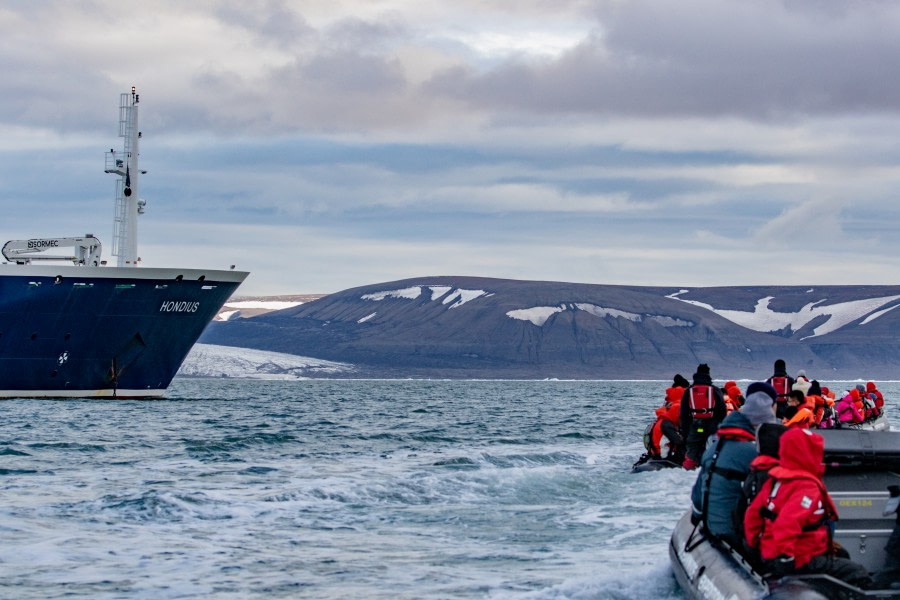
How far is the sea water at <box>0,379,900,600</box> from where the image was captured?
13.6m

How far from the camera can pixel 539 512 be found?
20.1 meters

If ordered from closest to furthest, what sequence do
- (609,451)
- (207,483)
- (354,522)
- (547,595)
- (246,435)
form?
(547,595) < (354,522) < (207,483) < (609,451) < (246,435)

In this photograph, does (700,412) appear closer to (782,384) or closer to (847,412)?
(782,384)

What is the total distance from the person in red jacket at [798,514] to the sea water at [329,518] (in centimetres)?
323

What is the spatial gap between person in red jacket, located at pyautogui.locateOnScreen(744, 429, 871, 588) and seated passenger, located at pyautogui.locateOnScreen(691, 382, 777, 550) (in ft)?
2.56

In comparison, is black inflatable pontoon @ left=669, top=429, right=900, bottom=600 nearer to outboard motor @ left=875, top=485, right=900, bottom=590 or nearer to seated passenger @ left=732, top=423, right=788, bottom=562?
outboard motor @ left=875, top=485, right=900, bottom=590

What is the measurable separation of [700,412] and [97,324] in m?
43.7

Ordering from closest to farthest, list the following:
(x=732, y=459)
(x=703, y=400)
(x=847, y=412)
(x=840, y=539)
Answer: (x=732, y=459) → (x=840, y=539) → (x=703, y=400) → (x=847, y=412)

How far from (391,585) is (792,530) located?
545 cm

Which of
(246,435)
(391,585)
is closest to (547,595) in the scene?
(391,585)

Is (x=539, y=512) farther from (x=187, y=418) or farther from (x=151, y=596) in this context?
(x=187, y=418)

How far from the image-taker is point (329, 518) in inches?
742

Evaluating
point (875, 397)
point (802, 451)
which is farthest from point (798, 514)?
point (875, 397)

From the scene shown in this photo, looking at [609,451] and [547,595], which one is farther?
[609,451]
